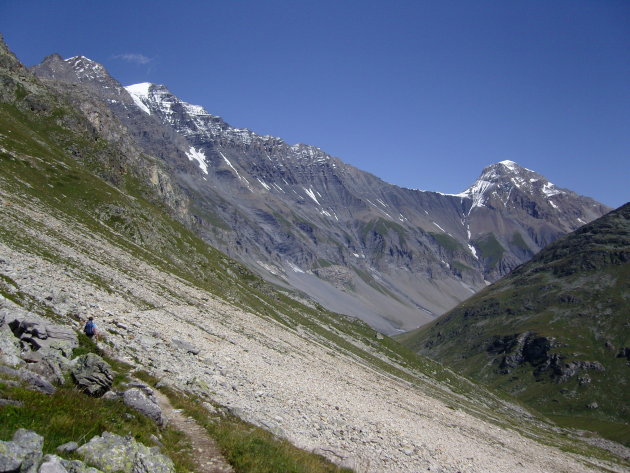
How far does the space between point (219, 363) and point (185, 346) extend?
2.54m

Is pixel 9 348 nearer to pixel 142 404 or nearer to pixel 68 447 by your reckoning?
pixel 142 404

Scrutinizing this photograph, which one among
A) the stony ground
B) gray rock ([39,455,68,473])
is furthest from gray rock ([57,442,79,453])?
the stony ground

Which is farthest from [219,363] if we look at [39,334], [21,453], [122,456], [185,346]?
[21,453]

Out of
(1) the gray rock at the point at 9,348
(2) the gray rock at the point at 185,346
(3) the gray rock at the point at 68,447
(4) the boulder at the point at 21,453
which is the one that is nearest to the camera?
(4) the boulder at the point at 21,453

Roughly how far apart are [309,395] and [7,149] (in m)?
76.6

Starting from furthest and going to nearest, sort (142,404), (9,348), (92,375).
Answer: (92,375), (142,404), (9,348)

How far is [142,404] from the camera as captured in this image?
15.6 m

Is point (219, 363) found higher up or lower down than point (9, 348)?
lower down

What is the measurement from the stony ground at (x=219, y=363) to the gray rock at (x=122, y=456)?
397 inches

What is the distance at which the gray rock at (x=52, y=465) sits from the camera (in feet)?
31.2

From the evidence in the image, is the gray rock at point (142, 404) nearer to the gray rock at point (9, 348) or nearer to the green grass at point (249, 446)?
the green grass at point (249, 446)

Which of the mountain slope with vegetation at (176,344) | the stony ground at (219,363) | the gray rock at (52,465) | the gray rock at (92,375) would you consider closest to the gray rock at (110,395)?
the gray rock at (92,375)

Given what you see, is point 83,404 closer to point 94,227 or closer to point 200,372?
point 200,372

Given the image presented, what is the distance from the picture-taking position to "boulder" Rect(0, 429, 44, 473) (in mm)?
9172
